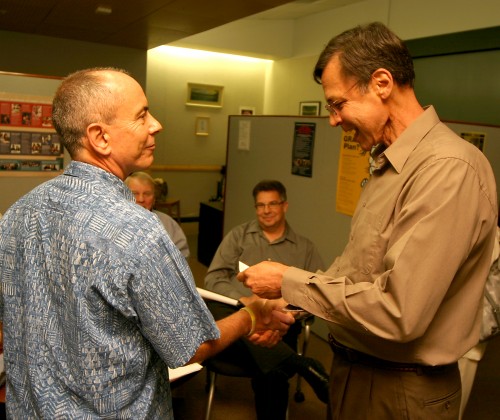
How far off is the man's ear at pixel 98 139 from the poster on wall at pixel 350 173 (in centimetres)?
227

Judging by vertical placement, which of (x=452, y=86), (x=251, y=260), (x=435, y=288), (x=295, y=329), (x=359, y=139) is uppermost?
(x=452, y=86)

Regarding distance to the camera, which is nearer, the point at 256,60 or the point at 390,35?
the point at 390,35

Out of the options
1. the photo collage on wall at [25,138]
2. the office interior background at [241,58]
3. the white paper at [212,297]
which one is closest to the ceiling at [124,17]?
the office interior background at [241,58]

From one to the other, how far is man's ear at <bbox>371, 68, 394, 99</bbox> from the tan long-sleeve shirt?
0.36ft

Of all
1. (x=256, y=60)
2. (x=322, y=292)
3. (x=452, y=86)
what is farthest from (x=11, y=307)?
(x=256, y=60)

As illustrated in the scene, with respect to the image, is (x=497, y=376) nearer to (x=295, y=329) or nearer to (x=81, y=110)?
(x=295, y=329)

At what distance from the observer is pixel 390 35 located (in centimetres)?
122

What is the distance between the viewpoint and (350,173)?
3.24m

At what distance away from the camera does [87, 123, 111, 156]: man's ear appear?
3.48 ft

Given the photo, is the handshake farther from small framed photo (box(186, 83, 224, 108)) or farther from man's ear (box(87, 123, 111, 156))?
small framed photo (box(186, 83, 224, 108))

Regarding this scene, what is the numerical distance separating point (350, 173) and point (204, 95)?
4518mm

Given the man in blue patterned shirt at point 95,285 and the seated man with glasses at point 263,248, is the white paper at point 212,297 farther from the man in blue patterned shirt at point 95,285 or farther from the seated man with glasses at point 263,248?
the man in blue patterned shirt at point 95,285

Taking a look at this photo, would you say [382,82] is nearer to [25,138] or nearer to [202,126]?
[25,138]

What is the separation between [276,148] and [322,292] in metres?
2.81
